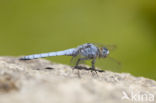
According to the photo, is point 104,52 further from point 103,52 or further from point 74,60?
point 74,60

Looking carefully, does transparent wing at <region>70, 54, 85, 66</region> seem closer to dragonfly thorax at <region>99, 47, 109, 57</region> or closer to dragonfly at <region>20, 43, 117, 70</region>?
dragonfly at <region>20, 43, 117, 70</region>

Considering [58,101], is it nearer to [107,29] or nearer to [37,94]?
[37,94]
